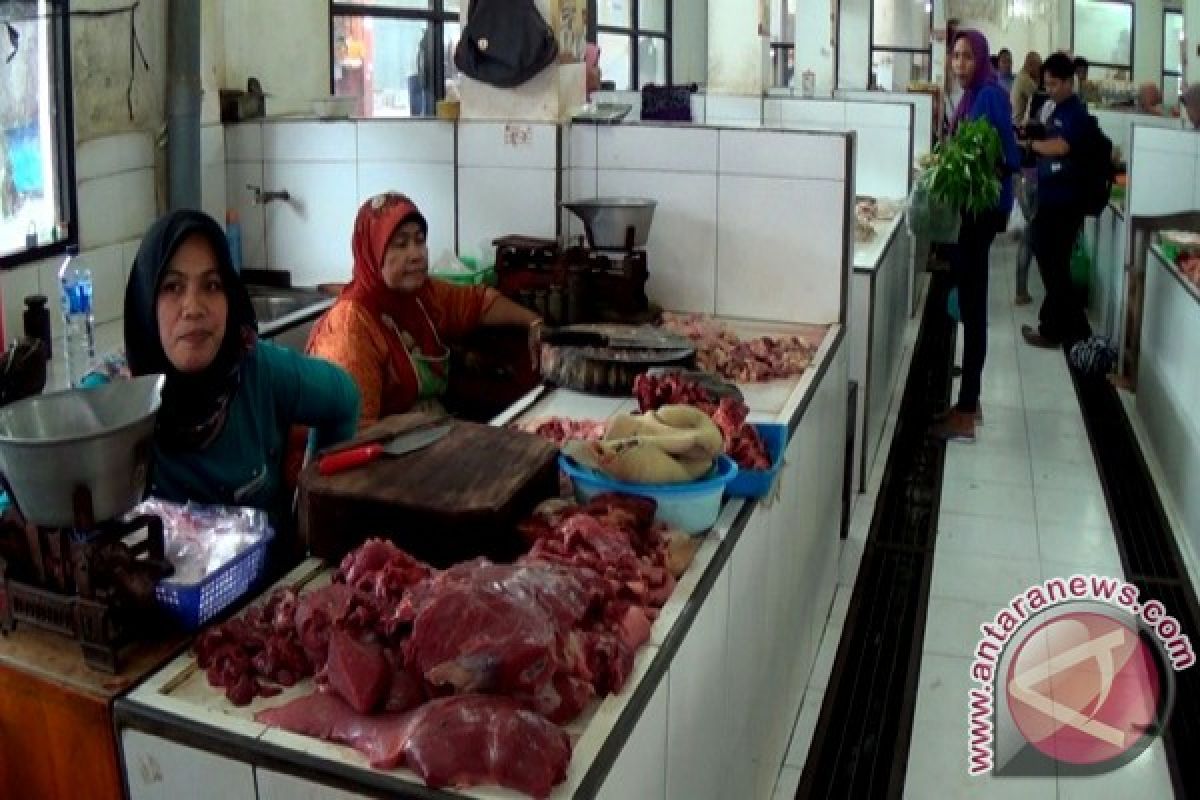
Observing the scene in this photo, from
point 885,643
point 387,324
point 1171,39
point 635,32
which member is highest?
point 1171,39

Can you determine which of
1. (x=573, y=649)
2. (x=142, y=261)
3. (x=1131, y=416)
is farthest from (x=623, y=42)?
(x=573, y=649)

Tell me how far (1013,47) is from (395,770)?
56.0ft

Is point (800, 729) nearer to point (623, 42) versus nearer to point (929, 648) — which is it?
point (929, 648)

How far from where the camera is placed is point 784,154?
3.95m

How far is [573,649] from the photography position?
1.63 metres

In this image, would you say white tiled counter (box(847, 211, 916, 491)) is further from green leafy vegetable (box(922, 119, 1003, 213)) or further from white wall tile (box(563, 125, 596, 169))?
white wall tile (box(563, 125, 596, 169))

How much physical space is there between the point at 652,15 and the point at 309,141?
7.30 meters

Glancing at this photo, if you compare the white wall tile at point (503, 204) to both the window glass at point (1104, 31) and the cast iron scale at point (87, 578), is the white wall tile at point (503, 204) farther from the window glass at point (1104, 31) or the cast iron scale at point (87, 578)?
the window glass at point (1104, 31)

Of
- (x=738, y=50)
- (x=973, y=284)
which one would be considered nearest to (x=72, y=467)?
(x=973, y=284)

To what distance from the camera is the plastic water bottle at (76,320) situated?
11.6 ft

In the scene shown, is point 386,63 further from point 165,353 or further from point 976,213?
point 165,353

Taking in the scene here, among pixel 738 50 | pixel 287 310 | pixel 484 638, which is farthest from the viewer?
pixel 738 50

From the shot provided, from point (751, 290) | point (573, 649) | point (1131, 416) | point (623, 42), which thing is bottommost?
point (1131, 416)

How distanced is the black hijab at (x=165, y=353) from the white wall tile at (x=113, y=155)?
1.83 m
